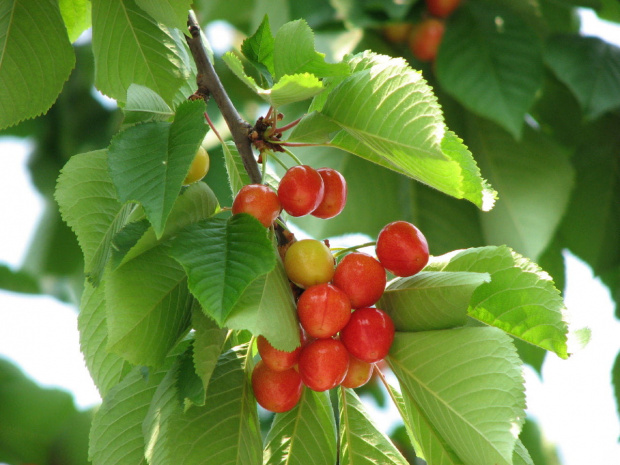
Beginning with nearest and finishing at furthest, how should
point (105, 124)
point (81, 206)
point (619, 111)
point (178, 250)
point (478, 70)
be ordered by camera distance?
point (178, 250), point (81, 206), point (478, 70), point (619, 111), point (105, 124)

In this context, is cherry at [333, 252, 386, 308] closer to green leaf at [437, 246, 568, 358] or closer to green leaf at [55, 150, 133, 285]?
green leaf at [437, 246, 568, 358]

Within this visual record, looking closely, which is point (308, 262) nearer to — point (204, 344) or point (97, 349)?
point (204, 344)

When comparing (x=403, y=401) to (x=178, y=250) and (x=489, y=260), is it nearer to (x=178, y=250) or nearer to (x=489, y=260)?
(x=489, y=260)

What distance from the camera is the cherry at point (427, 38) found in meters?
1.39

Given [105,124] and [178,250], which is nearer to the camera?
[178,250]

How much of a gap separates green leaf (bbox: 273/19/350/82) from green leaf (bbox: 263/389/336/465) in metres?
0.29

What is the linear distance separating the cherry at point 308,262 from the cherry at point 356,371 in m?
0.08

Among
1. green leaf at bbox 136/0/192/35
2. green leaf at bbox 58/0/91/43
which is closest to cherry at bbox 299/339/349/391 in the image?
green leaf at bbox 136/0/192/35

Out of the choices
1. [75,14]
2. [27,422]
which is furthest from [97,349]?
[27,422]

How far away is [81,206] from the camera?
59cm

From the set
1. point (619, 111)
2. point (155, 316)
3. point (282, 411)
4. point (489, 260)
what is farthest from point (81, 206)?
point (619, 111)

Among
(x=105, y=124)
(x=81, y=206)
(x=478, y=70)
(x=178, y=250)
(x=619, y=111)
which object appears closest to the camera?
(x=178, y=250)

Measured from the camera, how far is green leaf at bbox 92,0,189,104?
2.34ft

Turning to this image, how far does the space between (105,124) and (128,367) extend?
3.56ft
